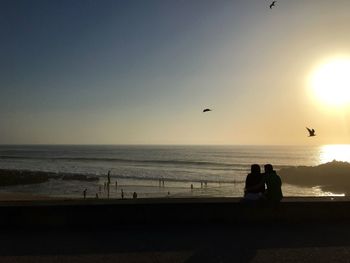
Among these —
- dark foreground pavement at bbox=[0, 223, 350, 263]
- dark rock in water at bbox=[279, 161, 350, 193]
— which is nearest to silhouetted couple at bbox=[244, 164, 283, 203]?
dark foreground pavement at bbox=[0, 223, 350, 263]

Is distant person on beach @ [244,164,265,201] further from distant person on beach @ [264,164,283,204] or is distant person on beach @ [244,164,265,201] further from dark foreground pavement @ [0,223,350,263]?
dark foreground pavement @ [0,223,350,263]

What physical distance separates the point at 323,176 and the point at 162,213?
186 ft

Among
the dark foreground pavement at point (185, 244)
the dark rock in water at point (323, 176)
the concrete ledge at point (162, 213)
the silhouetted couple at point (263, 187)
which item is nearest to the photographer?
the dark foreground pavement at point (185, 244)

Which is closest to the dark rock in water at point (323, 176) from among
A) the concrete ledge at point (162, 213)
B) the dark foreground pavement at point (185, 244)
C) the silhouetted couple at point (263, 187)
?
the concrete ledge at point (162, 213)

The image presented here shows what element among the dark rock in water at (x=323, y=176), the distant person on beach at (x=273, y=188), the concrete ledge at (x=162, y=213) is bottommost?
the dark rock in water at (x=323, y=176)

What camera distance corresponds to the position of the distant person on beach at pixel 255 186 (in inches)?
395

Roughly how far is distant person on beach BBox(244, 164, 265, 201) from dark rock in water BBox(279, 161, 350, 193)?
45.8 meters

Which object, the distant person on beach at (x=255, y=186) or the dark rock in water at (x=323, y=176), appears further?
the dark rock in water at (x=323, y=176)

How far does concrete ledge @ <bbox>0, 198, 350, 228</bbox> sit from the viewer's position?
9156mm

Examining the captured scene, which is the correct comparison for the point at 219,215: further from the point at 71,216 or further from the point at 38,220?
the point at 38,220

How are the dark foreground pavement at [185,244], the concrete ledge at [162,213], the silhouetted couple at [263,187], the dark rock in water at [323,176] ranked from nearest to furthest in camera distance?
1. the dark foreground pavement at [185,244]
2. the concrete ledge at [162,213]
3. the silhouetted couple at [263,187]
4. the dark rock in water at [323,176]

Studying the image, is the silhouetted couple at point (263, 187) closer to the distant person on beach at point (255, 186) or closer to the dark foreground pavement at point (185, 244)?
the distant person on beach at point (255, 186)

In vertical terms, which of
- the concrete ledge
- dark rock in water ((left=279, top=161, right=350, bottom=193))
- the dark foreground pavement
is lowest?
dark rock in water ((left=279, top=161, right=350, bottom=193))

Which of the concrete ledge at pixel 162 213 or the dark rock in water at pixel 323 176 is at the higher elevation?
the concrete ledge at pixel 162 213
